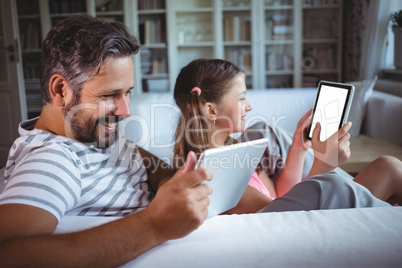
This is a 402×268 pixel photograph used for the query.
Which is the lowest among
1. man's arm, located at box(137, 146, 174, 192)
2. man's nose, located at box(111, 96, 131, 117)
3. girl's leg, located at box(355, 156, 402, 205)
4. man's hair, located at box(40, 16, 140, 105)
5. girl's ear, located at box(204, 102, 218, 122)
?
girl's leg, located at box(355, 156, 402, 205)

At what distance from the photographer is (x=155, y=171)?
1.16 meters

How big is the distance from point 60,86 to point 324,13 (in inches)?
152

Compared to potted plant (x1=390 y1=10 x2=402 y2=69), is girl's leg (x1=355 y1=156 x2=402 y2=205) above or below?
below

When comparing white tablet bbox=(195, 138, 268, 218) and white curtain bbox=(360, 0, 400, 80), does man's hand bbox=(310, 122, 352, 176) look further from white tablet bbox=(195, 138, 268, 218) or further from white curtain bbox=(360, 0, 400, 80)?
white curtain bbox=(360, 0, 400, 80)

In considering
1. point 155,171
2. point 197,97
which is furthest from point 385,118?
point 155,171

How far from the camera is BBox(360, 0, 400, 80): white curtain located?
3.12 metres

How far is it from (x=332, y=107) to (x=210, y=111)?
0.43 metres

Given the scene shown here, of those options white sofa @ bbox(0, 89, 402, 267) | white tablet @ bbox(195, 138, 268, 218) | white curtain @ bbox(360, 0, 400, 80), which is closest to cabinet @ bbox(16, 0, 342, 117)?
white curtain @ bbox(360, 0, 400, 80)

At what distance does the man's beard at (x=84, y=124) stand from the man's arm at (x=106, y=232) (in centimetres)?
31

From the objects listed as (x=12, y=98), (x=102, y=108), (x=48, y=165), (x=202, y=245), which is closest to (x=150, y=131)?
(x=102, y=108)

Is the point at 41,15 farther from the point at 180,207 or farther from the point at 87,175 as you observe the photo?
the point at 180,207

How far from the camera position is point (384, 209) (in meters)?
0.70

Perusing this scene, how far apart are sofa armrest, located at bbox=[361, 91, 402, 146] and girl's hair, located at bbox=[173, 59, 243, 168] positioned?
1.43 metres

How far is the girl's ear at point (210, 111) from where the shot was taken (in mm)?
1407
